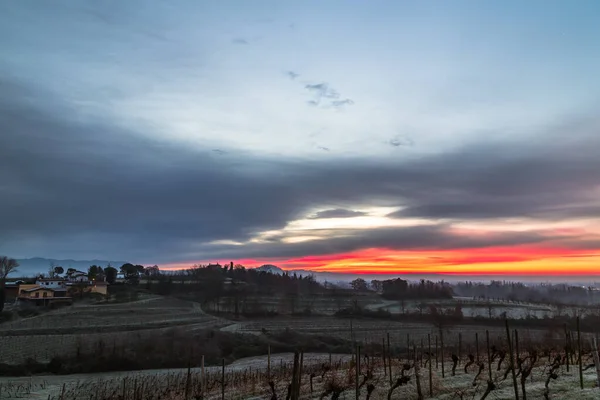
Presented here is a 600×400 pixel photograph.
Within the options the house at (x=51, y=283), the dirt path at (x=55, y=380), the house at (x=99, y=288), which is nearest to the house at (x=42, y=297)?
the house at (x=99, y=288)

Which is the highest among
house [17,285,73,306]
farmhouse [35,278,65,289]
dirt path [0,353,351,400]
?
farmhouse [35,278,65,289]

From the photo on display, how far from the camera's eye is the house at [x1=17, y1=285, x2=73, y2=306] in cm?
8681

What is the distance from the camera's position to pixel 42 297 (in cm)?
8800

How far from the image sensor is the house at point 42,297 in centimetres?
8681

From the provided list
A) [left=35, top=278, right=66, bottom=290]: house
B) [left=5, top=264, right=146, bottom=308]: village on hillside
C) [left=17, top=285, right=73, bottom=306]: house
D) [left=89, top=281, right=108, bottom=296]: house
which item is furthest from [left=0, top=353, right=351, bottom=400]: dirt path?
[left=35, top=278, right=66, bottom=290]: house

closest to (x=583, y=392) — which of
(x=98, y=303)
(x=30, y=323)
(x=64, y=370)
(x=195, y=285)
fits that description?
(x=64, y=370)

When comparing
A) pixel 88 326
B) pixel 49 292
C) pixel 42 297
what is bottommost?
pixel 88 326

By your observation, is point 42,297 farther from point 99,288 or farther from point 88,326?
point 88,326

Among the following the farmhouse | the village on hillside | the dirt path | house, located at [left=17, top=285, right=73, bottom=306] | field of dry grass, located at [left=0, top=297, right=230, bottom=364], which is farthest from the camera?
the farmhouse

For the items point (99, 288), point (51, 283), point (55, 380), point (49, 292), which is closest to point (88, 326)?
point (55, 380)

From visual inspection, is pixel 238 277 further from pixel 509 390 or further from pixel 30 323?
pixel 509 390

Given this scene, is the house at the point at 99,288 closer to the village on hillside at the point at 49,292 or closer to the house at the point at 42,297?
the village on hillside at the point at 49,292

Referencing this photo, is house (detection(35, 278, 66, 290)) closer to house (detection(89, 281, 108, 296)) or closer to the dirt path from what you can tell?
house (detection(89, 281, 108, 296))

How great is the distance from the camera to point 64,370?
41.7 m
